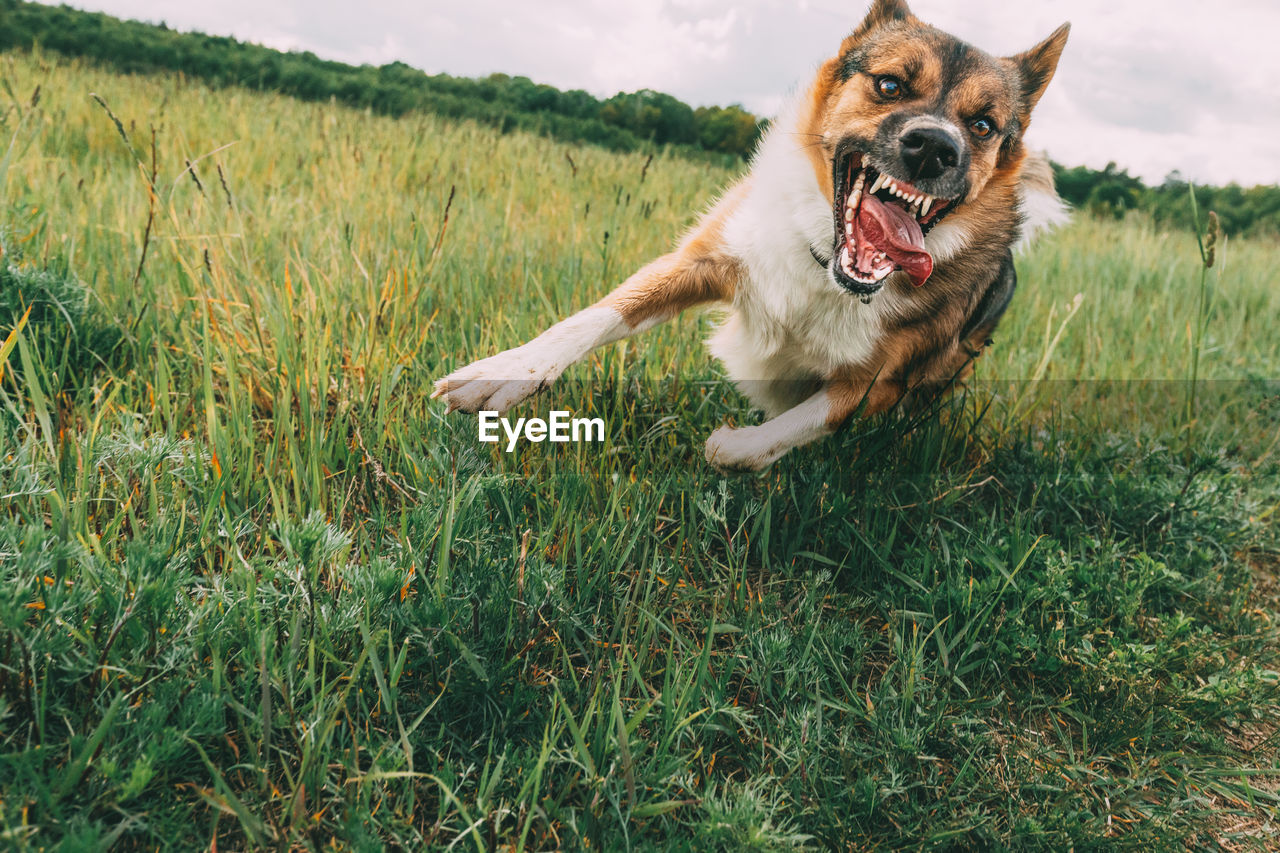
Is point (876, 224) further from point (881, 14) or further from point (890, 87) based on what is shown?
point (881, 14)

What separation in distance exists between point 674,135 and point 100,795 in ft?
37.2

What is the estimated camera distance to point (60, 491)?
1.63m

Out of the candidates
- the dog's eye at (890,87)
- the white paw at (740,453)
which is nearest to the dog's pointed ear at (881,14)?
the dog's eye at (890,87)

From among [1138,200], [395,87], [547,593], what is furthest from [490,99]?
[547,593]

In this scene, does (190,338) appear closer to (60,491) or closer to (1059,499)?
(60,491)

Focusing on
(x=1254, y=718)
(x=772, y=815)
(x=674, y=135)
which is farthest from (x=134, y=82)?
(x=1254, y=718)

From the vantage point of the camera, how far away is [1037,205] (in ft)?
9.43

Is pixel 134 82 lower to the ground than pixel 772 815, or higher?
higher

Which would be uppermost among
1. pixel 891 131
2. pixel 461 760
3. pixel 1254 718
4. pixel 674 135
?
pixel 674 135

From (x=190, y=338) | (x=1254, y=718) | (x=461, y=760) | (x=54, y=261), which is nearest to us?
(x=461, y=760)

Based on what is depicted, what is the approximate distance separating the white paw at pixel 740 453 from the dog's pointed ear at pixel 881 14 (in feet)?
5.57

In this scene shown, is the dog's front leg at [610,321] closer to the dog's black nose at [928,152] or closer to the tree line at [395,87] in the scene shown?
the dog's black nose at [928,152]

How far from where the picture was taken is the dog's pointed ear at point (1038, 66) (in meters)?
2.68

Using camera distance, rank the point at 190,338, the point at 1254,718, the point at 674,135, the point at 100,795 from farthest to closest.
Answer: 1. the point at 674,135
2. the point at 190,338
3. the point at 1254,718
4. the point at 100,795
